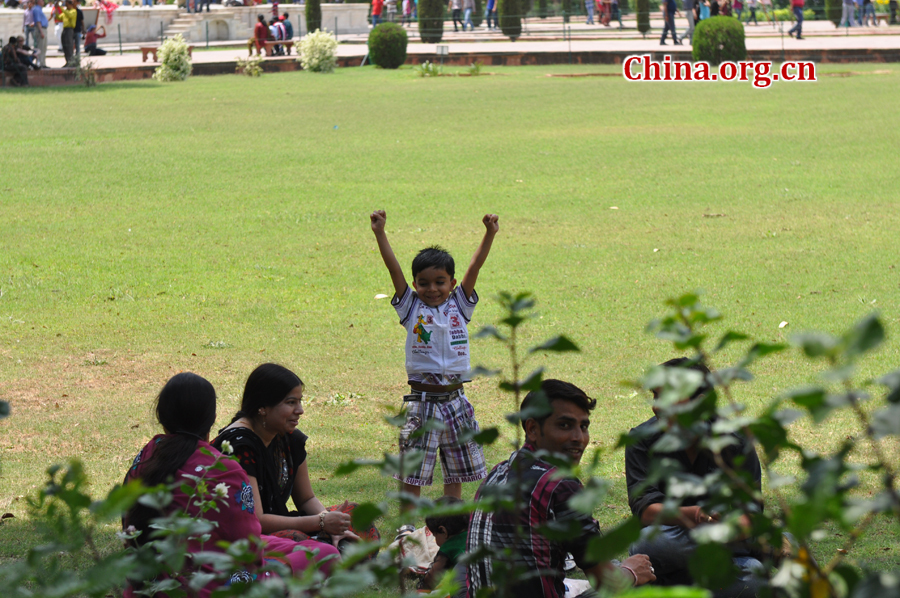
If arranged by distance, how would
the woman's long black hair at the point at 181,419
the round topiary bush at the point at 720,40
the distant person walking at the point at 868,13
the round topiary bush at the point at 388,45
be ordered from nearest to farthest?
the woman's long black hair at the point at 181,419, the round topiary bush at the point at 720,40, the round topiary bush at the point at 388,45, the distant person walking at the point at 868,13

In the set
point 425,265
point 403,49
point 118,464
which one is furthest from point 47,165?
point 403,49

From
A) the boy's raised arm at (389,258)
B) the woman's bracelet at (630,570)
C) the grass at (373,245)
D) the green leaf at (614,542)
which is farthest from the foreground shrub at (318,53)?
the green leaf at (614,542)

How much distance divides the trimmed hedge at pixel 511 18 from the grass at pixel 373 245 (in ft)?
66.2

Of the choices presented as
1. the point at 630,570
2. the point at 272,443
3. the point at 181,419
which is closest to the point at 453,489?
the point at 272,443

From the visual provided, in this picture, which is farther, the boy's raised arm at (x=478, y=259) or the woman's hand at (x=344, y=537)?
the boy's raised arm at (x=478, y=259)

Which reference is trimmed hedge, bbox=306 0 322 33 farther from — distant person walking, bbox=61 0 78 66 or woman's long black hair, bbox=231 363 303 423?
woman's long black hair, bbox=231 363 303 423

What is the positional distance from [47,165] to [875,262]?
12.4 m

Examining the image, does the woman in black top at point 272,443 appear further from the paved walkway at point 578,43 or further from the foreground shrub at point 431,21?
the foreground shrub at point 431,21

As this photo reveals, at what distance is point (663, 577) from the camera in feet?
13.4

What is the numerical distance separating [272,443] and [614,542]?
10.5ft

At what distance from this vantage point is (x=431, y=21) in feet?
141

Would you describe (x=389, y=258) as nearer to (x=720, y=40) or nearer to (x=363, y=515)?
(x=363, y=515)

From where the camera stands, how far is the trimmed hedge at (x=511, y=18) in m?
42.7

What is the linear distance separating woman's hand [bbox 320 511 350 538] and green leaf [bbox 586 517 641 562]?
10.1 feet
